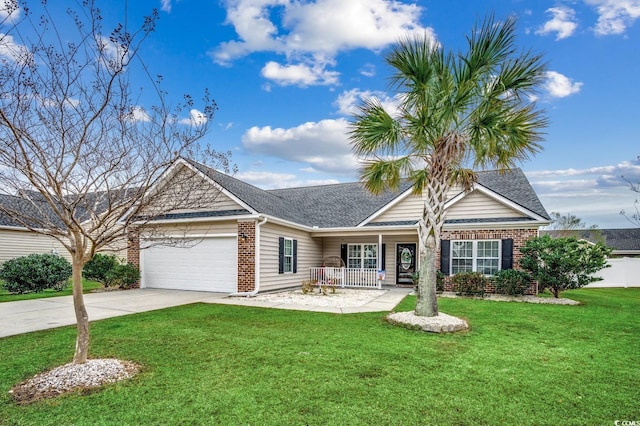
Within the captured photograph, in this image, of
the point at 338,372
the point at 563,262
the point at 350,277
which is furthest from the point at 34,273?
the point at 563,262

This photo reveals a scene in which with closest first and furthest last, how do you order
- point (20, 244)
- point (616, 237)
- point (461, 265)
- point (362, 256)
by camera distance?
point (461, 265)
point (362, 256)
point (20, 244)
point (616, 237)

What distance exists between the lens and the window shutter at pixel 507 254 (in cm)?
1280

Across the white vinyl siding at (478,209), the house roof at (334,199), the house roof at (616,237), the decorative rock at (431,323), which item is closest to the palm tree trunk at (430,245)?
the decorative rock at (431,323)

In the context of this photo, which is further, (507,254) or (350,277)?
(350,277)

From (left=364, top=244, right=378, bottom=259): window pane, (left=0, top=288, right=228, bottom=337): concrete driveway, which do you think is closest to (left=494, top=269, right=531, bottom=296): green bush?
(left=364, top=244, right=378, bottom=259): window pane

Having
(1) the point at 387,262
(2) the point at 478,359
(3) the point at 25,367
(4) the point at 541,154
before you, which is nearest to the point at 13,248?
(3) the point at 25,367

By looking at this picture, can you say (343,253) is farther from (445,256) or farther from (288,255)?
(445,256)

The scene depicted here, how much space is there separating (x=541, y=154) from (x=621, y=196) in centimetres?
1295

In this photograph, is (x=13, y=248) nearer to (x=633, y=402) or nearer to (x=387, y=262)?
(x=387, y=262)

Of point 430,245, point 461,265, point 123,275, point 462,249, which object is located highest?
point 430,245

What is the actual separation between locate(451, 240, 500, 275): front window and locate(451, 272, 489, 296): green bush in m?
0.61

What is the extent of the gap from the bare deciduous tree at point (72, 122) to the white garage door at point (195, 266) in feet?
25.6

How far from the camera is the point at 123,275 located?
1362cm

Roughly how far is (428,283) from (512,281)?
612cm
